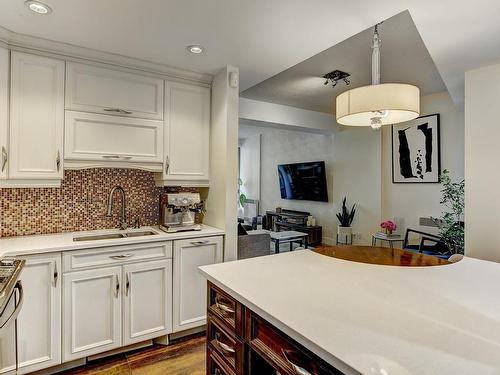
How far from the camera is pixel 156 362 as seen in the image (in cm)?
231

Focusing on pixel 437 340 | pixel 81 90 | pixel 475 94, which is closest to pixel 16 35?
pixel 81 90

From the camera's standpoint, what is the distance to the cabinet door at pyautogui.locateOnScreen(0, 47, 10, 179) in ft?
6.98

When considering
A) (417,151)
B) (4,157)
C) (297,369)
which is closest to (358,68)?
(417,151)

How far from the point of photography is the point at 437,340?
0.86 metres

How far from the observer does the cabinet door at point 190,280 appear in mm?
2566

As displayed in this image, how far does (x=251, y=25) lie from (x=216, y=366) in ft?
6.60

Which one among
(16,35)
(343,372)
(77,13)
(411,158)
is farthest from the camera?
(411,158)

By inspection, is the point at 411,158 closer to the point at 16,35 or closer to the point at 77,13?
the point at 77,13

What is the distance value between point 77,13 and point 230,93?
4.16ft

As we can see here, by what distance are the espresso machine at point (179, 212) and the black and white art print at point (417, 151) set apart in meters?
3.36

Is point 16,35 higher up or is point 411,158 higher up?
point 16,35

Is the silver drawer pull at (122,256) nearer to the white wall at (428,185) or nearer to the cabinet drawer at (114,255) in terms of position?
the cabinet drawer at (114,255)

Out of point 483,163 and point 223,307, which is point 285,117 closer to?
point 483,163

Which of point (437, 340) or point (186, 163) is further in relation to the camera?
point (186, 163)
